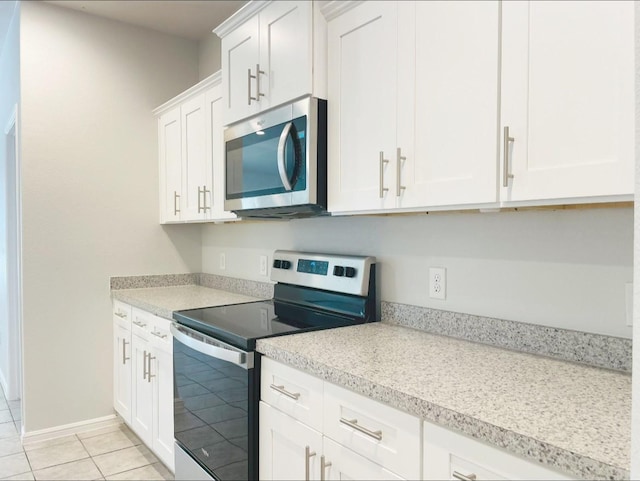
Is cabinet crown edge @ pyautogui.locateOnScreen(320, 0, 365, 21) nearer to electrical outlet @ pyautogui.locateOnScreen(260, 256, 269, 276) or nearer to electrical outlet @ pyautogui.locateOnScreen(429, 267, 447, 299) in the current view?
electrical outlet @ pyautogui.locateOnScreen(429, 267, 447, 299)

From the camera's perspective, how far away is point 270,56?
2.05 m

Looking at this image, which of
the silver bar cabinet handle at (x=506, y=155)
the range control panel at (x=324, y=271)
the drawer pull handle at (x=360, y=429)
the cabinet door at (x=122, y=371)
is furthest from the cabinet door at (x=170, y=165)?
the silver bar cabinet handle at (x=506, y=155)

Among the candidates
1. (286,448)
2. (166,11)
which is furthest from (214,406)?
(166,11)

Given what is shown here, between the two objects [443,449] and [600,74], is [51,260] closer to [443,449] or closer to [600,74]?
[443,449]

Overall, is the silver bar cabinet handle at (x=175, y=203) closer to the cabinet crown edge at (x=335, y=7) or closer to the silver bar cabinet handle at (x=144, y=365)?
A: the silver bar cabinet handle at (x=144, y=365)

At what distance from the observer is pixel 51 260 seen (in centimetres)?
296

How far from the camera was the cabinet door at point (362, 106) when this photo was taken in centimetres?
158

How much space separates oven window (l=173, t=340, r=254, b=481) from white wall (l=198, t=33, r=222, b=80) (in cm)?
199

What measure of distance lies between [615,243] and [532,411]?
0.58 meters

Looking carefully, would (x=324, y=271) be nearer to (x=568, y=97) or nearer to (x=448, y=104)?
(x=448, y=104)

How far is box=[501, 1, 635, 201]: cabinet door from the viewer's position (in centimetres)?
103

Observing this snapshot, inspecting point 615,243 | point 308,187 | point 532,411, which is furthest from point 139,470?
point 615,243

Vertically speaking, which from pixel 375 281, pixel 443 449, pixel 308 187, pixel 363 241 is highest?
pixel 308 187

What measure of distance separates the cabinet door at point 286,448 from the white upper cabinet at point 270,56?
1.18 metres
